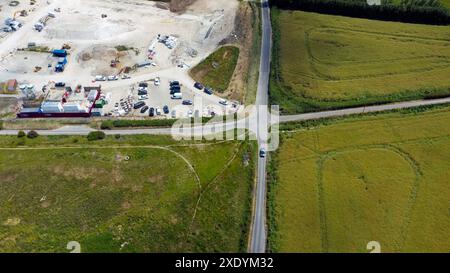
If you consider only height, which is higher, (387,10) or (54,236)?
(387,10)

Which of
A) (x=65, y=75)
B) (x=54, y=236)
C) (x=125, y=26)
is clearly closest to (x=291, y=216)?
(x=54, y=236)

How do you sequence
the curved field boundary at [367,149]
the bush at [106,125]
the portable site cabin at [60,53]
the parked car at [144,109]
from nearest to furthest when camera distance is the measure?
the curved field boundary at [367,149] → the bush at [106,125] → the parked car at [144,109] → the portable site cabin at [60,53]

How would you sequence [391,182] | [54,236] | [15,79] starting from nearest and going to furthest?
[54,236]
[391,182]
[15,79]

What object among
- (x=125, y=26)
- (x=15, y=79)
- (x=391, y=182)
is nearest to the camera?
(x=391, y=182)

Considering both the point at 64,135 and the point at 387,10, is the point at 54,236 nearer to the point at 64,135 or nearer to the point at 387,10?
the point at 64,135

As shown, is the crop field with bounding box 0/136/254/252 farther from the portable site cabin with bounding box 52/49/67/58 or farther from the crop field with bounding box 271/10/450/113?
the portable site cabin with bounding box 52/49/67/58

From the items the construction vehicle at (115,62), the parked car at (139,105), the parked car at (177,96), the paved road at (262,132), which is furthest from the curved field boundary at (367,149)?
the construction vehicle at (115,62)

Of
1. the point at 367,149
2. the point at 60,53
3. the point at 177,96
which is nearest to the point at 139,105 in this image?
the point at 177,96

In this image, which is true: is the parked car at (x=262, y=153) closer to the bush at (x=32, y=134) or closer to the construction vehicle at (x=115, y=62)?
the construction vehicle at (x=115, y=62)

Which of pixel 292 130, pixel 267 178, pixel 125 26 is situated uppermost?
pixel 125 26
